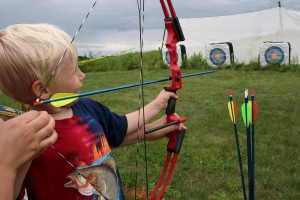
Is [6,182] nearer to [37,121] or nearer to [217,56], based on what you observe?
[37,121]

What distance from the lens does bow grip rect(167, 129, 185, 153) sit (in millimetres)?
1137

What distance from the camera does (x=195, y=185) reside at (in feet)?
6.78

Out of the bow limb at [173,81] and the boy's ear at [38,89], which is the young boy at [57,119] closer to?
the boy's ear at [38,89]

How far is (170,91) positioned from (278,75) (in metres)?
5.27

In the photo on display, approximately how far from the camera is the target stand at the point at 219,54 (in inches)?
297

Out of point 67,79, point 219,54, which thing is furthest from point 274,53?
point 67,79

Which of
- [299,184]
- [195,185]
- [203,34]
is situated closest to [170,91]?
[195,185]

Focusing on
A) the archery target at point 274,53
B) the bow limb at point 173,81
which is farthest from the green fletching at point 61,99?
the archery target at point 274,53

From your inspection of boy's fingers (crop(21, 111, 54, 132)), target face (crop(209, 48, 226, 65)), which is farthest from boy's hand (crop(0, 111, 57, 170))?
target face (crop(209, 48, 226, 65))

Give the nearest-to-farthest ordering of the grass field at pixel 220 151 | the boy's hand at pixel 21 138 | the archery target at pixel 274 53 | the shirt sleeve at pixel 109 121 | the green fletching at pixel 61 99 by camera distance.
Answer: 1. the boy's hand at pixel 21 138
2. the green fletching at pixel 61 99
3. the shirt sleeve at pixel 109 121
4. the grass field at pixel 220 151
5. the archery target at pixel 274 53

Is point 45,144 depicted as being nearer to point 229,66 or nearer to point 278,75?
point 278,75

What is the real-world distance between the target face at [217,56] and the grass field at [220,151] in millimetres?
2851

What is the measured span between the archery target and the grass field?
229 cm

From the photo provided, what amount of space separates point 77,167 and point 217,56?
695 cm
